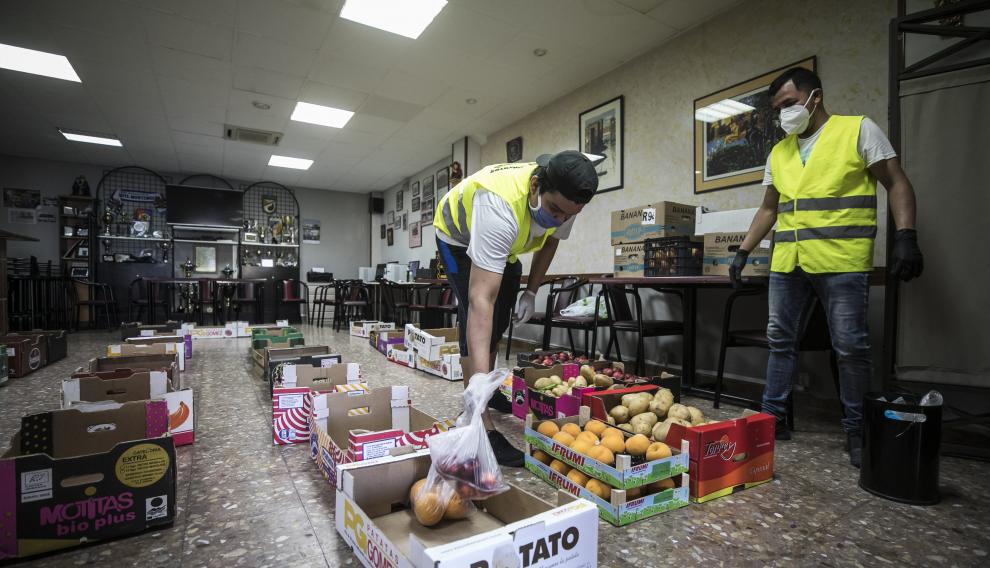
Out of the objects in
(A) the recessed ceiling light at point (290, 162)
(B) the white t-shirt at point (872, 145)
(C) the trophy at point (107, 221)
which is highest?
(A) the recessed ceiling light at point (290, 162)

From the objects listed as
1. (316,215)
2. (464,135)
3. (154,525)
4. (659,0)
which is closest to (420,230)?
(464,135)

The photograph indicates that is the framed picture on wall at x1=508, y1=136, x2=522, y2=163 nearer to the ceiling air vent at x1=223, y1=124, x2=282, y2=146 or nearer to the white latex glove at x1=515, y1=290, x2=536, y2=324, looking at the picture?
the ceiling air vent at x1=223, y1=124, x2=282, y2=146

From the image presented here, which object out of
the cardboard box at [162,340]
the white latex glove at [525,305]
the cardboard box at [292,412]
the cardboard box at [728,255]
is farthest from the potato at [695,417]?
the cardboard box at [162,340]

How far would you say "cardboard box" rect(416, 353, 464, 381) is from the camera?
303 centimetres

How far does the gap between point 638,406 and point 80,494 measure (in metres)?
1.58

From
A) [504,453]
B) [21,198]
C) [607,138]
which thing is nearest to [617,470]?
[504,453]

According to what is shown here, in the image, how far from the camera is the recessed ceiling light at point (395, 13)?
3.35 m

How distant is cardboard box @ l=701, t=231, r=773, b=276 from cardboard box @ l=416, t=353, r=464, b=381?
1.62m

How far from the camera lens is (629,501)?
122 cm

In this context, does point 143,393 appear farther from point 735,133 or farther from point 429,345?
point 735,133

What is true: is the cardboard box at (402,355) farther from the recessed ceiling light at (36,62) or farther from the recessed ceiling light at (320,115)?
the recessed ceiling light at (36,62)

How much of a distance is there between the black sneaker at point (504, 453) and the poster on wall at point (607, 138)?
3063 mm

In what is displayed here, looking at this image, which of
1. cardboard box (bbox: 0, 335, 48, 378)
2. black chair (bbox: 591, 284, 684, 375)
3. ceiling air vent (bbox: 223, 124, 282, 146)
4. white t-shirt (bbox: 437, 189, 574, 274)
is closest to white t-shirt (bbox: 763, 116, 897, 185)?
black chair (bbox: 591, 284, 684, 375)

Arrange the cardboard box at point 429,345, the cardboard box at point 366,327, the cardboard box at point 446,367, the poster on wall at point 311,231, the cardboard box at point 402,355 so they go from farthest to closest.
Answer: the poster on wall at point 311,231 → the cardboard box at point 366,327 → the cardboard box at point 402,355 → the cardboard box at point 429,345 → the cardboard box at point 446,367
